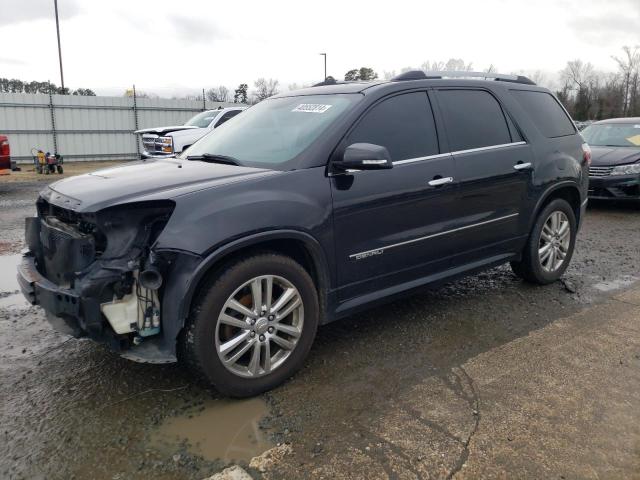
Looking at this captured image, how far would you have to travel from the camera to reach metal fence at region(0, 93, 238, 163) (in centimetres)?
1991

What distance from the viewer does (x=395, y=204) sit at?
358 cm

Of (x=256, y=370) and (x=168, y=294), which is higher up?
(x=168, y=294)

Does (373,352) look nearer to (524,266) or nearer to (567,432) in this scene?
(567,432)

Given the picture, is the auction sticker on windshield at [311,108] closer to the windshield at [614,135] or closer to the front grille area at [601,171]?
the front grille area at [601,171]

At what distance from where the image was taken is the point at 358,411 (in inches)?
115

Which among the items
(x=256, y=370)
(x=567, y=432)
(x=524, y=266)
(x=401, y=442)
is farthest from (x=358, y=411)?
(x=524, y=266)

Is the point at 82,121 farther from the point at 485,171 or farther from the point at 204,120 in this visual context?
the point at 485,171

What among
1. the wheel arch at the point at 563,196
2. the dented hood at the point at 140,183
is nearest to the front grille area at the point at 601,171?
the wheel arch at the point at 563,196

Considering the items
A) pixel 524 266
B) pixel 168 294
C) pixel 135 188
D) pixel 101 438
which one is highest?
pixel 135 188

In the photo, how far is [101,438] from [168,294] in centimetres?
79

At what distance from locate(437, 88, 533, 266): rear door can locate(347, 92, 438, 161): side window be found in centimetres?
19

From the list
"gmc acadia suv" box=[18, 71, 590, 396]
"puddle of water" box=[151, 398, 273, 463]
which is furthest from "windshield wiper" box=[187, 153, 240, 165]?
"puddle of water" box=[151, 398, 273, 463]

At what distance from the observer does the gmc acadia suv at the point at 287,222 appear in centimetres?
275

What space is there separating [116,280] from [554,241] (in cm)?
402
